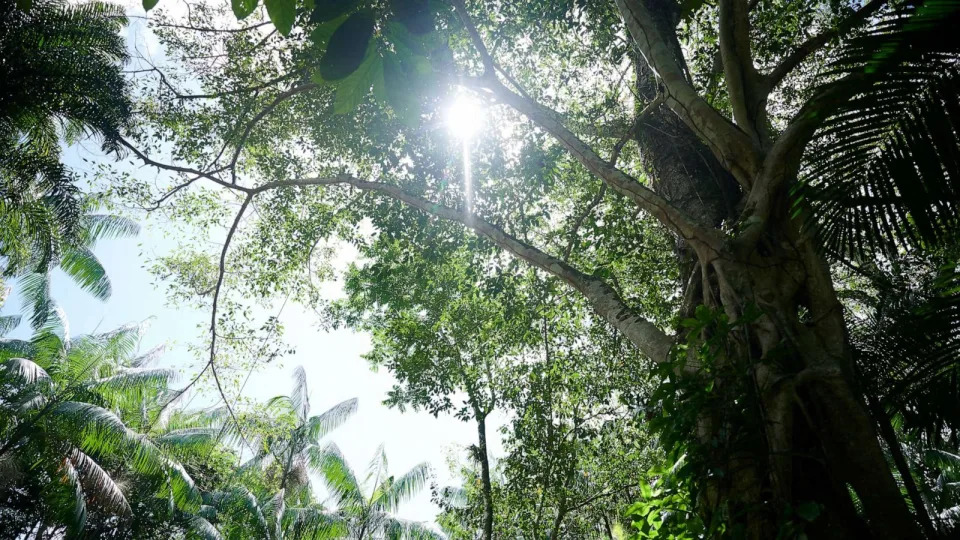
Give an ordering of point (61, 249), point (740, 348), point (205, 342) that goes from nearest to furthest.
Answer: point (740, 348), point (205, 342), point (61, 249)

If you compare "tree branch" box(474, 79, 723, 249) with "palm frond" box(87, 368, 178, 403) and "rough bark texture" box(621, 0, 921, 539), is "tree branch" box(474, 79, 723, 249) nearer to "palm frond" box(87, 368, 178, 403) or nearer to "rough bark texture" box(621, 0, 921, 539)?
"rough bark texture" box(621, 0, 921, 539)

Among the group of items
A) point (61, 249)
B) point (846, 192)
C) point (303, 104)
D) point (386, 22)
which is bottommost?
point (386, 22)

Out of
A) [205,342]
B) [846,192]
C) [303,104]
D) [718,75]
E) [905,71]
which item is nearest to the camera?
[905,71]

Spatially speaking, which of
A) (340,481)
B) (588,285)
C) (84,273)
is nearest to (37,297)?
(84,273)

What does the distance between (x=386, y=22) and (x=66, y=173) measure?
32.8ft

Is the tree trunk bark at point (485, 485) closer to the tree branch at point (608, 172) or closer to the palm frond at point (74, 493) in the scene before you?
the tree branch at point (608, 172)

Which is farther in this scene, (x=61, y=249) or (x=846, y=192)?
(x=61, y=249)

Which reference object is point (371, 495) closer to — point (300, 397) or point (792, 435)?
point (300, 397)

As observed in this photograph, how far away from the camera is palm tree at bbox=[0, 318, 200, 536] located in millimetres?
11938

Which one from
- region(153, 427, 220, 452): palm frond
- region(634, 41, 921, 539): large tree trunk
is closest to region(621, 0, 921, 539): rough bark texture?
region(634, 41, 921, 539): large tree trunk

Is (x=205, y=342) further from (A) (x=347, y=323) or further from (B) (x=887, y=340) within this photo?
(B) (x=887, y=340)

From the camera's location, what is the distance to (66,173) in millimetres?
8891

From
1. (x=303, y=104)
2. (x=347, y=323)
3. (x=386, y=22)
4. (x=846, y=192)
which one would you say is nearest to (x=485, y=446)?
(x=347, y=323)

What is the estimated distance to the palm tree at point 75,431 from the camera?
11.9 metres
